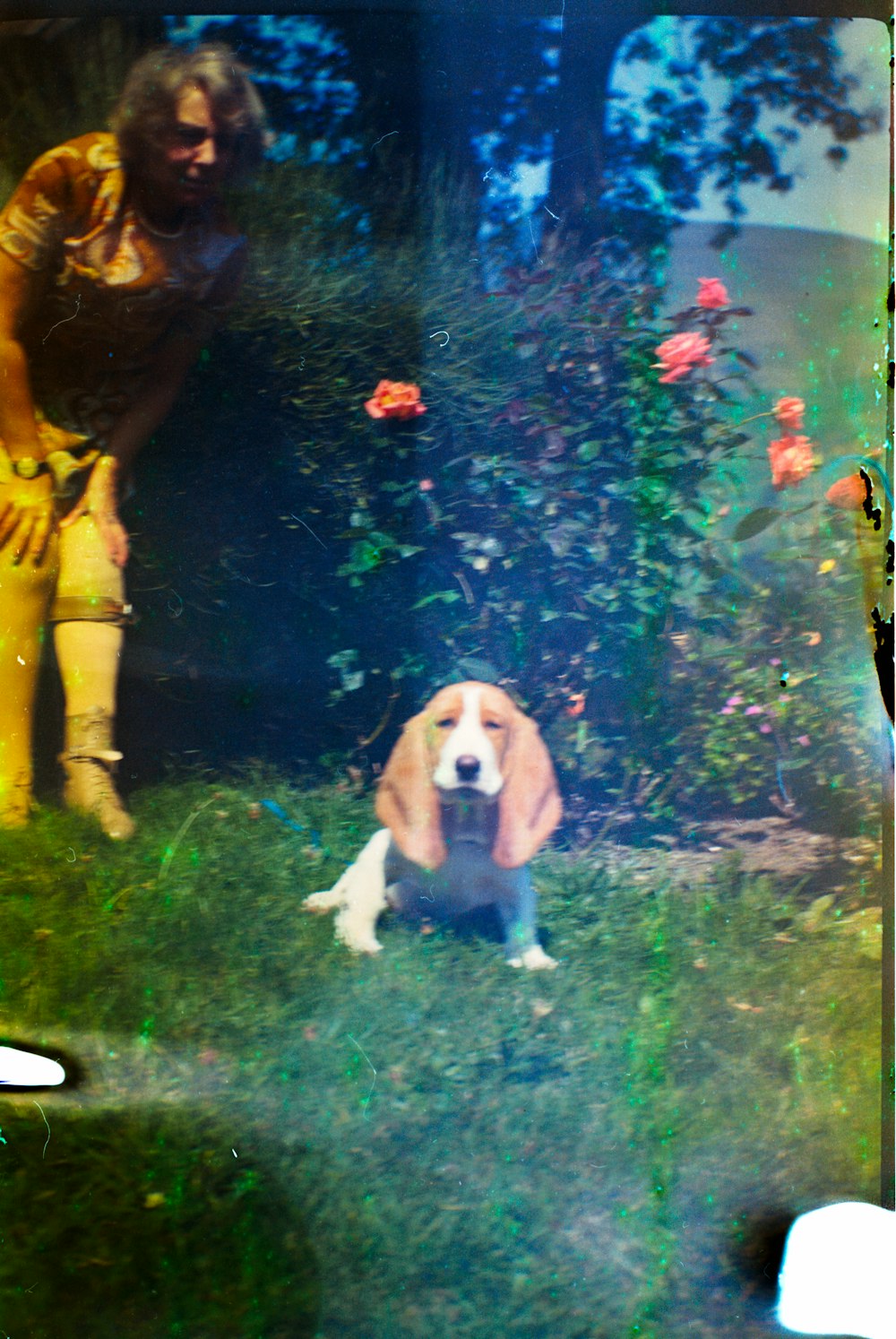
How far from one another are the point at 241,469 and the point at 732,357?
888 mm

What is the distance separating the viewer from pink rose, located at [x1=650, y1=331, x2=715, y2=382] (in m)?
1.70

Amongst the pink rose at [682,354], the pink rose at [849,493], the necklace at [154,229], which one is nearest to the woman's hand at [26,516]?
the necklace at [154,229]

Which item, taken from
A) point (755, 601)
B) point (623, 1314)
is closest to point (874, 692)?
point (755, 601)

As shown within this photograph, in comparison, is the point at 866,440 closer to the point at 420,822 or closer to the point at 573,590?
Answer: the point at 573,590

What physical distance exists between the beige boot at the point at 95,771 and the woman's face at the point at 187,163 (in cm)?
90

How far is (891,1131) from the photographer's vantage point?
1761mm

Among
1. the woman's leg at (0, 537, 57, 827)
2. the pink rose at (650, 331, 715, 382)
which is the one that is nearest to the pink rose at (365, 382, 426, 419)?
the pink rose at (650, 331, 715, 382)

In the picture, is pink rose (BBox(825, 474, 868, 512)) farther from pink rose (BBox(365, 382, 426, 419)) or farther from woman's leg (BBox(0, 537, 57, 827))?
woman's leg (BBox(0, 537, 57, 827))

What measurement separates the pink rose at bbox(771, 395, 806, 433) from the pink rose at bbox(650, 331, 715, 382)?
0.14 meters

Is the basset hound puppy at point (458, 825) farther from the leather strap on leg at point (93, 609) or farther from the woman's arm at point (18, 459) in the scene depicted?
the woman's arm at point (18, 459)

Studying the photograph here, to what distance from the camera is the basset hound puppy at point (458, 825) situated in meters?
1.71

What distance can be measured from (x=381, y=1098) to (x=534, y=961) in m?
0.36

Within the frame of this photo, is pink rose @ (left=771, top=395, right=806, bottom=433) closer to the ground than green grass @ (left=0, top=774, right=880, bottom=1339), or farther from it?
farther from it

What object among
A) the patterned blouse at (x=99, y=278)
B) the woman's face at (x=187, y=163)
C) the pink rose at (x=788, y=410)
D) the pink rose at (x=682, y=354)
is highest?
the woman's face at (x=187, y=163)
